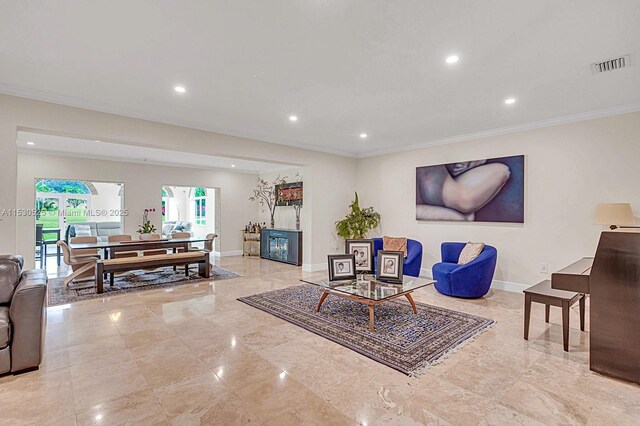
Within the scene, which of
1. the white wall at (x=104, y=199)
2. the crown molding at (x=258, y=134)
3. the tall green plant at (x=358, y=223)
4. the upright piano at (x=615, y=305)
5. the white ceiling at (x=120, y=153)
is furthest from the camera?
the white wall at (x=104, y=199)

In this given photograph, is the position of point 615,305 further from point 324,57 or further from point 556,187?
point 324,57

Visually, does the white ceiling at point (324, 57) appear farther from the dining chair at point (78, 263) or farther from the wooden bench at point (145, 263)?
the dining chair at point (78, 263)

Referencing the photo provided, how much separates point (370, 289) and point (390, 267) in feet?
1.53

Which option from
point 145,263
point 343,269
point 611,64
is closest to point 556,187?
point 611,64

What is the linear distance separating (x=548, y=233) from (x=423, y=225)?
2.01 metres

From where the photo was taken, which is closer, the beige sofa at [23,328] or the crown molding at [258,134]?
the beige sofa at [23,328]

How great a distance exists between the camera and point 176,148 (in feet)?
15.6

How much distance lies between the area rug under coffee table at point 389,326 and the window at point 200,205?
7.01 metres

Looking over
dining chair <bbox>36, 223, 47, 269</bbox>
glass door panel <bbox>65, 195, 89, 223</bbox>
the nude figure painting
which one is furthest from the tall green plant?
glass door panel <bbox>65, 195, 89, 223</bbox>

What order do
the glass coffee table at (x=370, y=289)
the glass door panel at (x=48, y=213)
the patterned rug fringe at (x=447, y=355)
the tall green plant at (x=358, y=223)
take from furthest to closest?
the glass door panel at (x=48, y=213)
the tall green plant at (x=358, y=223)
the glass coffee table at (x=370, y=289)
the patterned rug fringe at (x=447, y=355)

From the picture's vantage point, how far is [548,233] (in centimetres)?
463

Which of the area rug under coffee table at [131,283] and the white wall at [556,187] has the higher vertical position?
the white wall at [556,187]

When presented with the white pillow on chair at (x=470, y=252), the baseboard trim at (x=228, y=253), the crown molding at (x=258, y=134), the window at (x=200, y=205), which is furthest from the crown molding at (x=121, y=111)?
the window at (x=200, y=205)

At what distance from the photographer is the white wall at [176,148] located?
138 inches
